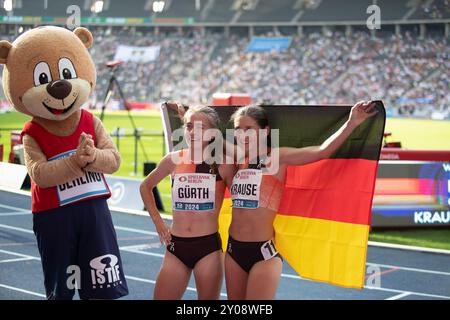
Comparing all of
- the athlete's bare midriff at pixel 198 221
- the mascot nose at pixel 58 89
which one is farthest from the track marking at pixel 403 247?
the mascot nose at pixel 58 89

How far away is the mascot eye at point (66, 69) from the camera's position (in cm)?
482

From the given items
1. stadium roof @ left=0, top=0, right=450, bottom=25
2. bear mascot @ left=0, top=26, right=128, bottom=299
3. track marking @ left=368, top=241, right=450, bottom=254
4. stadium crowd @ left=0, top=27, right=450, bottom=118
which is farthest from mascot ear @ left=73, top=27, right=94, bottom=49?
stadium roof @ left=0, top=0, right=450, bottom=25

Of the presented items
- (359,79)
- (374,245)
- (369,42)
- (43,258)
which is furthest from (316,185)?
(369,42)

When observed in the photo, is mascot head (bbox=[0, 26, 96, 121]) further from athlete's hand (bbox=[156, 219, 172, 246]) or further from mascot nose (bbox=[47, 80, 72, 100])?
athlete's hand (bbox=[156, 219, 172, 246])

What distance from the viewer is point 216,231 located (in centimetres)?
448

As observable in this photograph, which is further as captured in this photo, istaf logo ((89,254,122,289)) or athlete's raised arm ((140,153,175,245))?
istaf logo ((89,254,122,289))

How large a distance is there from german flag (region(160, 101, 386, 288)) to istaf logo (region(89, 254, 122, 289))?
3.92 feet

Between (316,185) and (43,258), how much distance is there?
1909mm

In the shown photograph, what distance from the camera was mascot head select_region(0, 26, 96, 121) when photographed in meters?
4.73

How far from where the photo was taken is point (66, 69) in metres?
4.85

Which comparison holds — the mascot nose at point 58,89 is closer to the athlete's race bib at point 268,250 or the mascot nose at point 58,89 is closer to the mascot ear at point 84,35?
the mascot ear at point 84,35

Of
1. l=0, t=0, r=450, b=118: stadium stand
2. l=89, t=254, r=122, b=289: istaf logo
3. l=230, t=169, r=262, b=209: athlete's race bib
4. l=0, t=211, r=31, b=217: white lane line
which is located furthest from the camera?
l=0, t=0, r=450, b=118: stadium stand

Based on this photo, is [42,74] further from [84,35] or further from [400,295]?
[400,295]
